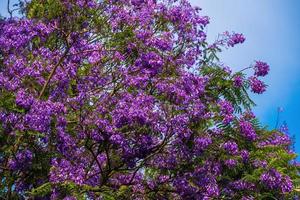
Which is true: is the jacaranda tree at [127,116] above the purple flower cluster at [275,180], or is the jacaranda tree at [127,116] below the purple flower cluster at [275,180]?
above

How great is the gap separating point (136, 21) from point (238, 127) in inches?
171

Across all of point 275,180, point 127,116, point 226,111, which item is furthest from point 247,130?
point 127,116

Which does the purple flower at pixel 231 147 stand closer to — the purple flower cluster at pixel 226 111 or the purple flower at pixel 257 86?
the purple flower cluster at pixel 226 111

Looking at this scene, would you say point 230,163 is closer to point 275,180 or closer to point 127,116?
point 275,180

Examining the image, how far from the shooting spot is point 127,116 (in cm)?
1278

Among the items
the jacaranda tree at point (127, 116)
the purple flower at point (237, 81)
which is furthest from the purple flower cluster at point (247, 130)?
the purple flower at point (237, 81)

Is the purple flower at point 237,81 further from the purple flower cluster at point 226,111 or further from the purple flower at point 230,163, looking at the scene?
the purple flower at point 230,163

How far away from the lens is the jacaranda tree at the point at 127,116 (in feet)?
42.6

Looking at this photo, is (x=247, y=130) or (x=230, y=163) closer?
(x=230, y=163)

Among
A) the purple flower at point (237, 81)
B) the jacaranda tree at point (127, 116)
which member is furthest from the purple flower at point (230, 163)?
the purple flower at point (237, 81)

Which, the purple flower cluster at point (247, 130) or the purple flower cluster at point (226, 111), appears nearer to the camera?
the purple flower cluster at point (226, 111)

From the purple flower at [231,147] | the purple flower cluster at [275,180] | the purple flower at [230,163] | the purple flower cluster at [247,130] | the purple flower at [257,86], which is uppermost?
the purple flower at [257,86]

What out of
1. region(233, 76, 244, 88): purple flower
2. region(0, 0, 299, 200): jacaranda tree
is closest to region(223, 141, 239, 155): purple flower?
region(0, 0, 299, 200): jacaranda tree

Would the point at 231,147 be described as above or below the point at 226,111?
below
